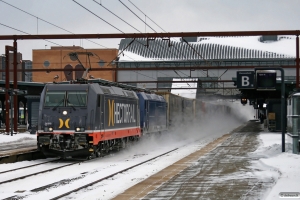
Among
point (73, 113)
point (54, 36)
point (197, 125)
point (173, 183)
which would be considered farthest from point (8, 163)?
point (197, 125)

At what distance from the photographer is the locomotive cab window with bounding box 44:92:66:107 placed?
21922mm

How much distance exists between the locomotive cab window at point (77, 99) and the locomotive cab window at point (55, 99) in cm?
30

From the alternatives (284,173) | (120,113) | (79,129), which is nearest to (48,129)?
(79,129)

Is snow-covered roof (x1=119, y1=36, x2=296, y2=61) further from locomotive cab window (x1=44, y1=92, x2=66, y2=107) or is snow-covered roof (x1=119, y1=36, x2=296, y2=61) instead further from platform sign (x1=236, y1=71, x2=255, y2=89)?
locomotive cab window (x1=44, y1=92, x2=66, y2=107)

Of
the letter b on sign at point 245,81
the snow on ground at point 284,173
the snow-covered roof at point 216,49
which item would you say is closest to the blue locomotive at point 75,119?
the letter b on sign at point 245,81

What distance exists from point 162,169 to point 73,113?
193 inches

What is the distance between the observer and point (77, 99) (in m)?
21.8

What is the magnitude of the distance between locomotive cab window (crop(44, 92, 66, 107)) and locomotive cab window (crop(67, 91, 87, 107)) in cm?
30

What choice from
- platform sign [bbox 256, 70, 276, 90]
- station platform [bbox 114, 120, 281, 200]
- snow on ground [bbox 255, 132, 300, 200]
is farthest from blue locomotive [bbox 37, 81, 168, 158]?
snow on ground [bbox 255, 132, 300, 200]

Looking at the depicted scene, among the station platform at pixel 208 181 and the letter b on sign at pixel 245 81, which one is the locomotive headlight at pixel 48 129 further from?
the letter b on sign at pixel 245 81

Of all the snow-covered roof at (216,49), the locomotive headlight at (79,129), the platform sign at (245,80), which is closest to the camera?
the locomotive headlight at (79,129)

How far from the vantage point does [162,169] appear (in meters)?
18.6

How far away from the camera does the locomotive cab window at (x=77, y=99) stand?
21.7 m

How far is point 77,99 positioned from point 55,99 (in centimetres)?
95
